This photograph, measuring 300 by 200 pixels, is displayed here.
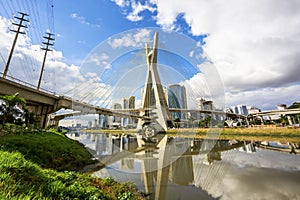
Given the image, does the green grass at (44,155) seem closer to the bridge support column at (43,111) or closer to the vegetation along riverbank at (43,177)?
the vegetation along riverbank at (43,177)

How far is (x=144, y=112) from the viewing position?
40.2 m

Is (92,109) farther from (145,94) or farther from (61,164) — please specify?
(61,164)

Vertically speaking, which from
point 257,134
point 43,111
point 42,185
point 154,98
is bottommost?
point 42,185

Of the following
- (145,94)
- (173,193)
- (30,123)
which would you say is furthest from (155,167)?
(145,94)

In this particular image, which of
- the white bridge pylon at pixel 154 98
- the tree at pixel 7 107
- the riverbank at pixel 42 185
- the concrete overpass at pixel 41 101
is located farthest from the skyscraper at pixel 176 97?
the riverbank at pixel 42 185

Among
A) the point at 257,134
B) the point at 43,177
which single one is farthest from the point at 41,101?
the point at 257,134

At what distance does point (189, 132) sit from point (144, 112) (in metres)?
14.2

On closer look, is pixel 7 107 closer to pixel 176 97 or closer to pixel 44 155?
pixel 44 155

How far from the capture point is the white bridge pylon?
36.2m

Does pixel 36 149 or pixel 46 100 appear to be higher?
pixel 46 100

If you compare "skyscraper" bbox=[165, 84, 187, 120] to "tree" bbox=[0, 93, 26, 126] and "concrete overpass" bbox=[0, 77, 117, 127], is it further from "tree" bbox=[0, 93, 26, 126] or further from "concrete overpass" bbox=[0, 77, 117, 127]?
"tree" bbox=[0, 93, 26, 126]

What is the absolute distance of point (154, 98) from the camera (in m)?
37.8

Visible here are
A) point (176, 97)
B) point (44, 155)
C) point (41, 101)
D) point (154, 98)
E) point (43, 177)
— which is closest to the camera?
point (43, 177)

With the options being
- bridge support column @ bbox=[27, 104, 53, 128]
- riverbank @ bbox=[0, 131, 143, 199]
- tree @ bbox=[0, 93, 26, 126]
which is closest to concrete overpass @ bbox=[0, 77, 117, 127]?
bridge support column @ bbox=[27, 104, 53, 128]
